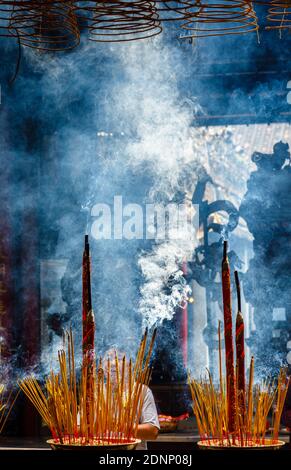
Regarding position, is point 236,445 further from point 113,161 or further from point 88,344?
point 113,161

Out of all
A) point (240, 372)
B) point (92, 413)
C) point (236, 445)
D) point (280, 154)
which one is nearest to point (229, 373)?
point (240, 372)

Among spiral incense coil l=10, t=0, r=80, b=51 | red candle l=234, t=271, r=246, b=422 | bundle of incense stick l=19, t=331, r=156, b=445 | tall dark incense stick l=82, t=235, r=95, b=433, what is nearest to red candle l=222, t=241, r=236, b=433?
red candle l=234, t=271, r=246, b=422

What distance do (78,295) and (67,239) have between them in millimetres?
353

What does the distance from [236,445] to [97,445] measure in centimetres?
27

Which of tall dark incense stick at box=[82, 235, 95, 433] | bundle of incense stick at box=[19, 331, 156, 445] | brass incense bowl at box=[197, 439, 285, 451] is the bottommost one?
brass incense bowl at box=[197, 439, 285, 451]

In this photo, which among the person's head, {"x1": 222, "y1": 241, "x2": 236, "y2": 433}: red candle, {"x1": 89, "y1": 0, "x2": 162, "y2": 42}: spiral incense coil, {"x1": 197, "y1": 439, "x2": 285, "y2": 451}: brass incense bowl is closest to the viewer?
{"x1": 197, "y1": 439, "x2": 285, "y2": 451}: brass incense bowl

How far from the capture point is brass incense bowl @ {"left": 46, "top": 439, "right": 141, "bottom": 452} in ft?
4.68

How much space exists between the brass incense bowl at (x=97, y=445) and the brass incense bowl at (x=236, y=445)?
0.14 meters

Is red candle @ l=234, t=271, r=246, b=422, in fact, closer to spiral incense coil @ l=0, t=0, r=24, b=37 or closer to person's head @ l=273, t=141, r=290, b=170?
spiral incense coil @ l=0, t=0, r=24, b=37

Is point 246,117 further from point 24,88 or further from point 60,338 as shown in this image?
point 60,338

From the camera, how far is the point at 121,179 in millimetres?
5086

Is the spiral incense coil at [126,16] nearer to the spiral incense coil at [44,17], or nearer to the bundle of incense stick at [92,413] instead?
the spiral incense coil at [44,17]

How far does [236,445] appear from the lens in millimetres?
1523

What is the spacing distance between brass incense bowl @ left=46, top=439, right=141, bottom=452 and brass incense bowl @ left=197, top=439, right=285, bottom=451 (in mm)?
136
